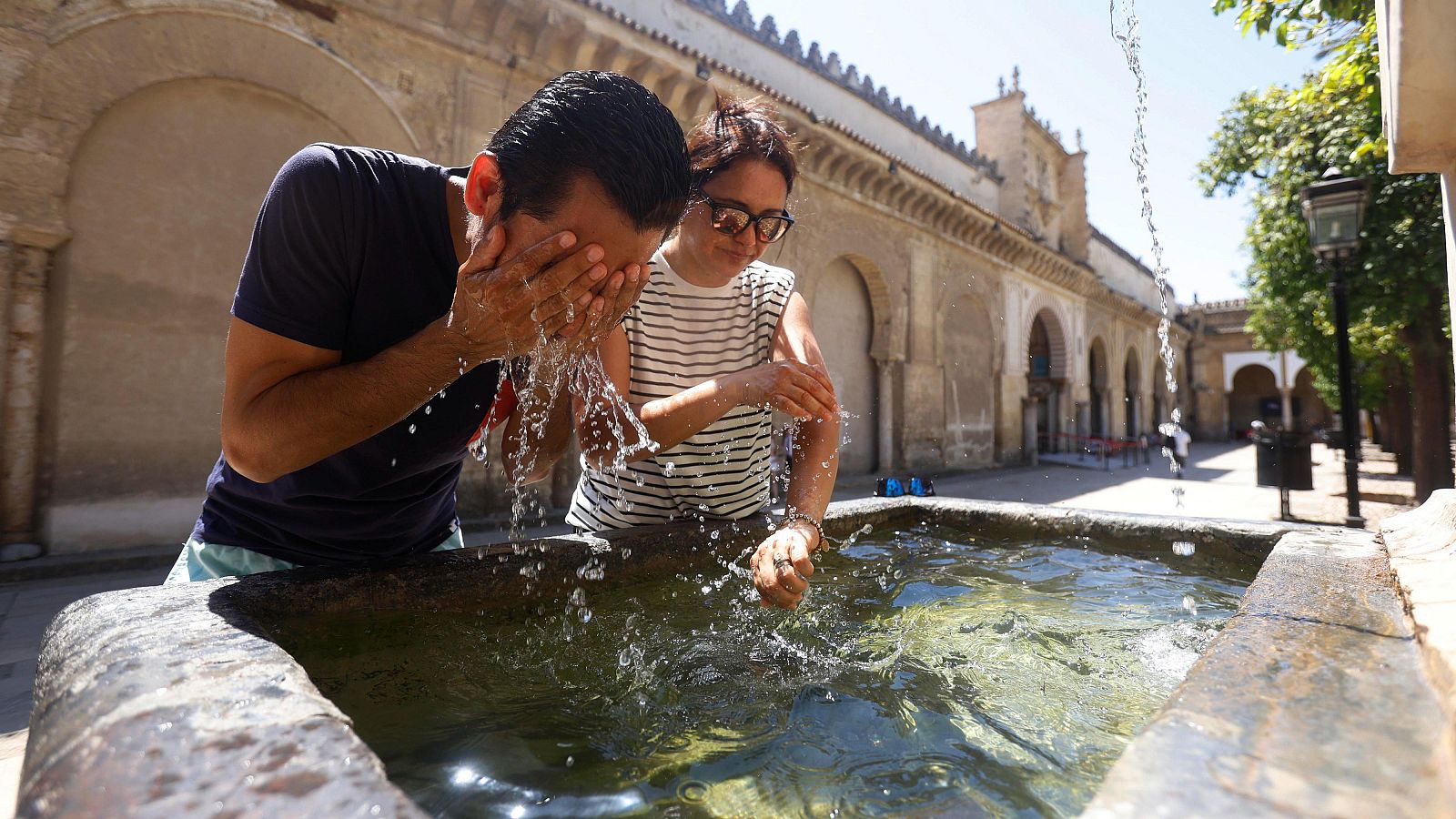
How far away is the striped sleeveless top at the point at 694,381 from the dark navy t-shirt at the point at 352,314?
52 cm

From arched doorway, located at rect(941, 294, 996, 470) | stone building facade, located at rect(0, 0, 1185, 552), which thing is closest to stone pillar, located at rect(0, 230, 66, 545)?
stone building facade, located at rect(0, 0, 1185, 552)

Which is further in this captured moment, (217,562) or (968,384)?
(968,384)

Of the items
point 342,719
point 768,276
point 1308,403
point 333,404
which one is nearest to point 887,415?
point 768,276

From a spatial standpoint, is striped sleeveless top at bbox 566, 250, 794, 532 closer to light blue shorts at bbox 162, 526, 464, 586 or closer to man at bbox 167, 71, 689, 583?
→ man at bbox 167, 71, 689, 583

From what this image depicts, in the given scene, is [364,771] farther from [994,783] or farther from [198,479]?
[198,479]

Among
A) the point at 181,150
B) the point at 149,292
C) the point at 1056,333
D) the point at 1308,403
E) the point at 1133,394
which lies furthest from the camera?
the point at 1308,403

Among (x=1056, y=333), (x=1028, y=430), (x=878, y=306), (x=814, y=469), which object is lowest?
(x=1028, y=430)

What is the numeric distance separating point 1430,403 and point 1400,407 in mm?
7404

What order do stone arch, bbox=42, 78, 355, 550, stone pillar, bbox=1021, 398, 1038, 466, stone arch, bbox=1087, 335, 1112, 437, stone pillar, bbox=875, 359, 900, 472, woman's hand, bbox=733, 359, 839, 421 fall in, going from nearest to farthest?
woman's hand, bbox=733, 359, 839, 421 → stone arch, bbox=42, 78, 355, 550 → stone pillar, bbox=875, 359, 900, 472 → stone pillar, bbox=1021, 398, 1038, 466 → stone arch, bbox=1087, 335, 1112, 437

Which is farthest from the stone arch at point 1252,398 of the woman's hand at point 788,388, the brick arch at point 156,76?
the woman's hand at point 788,388

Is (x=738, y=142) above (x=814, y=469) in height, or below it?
above

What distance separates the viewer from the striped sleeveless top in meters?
1.91

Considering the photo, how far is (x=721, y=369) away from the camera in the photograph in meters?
1.99

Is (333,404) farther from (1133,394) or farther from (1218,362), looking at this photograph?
(1218,362)
